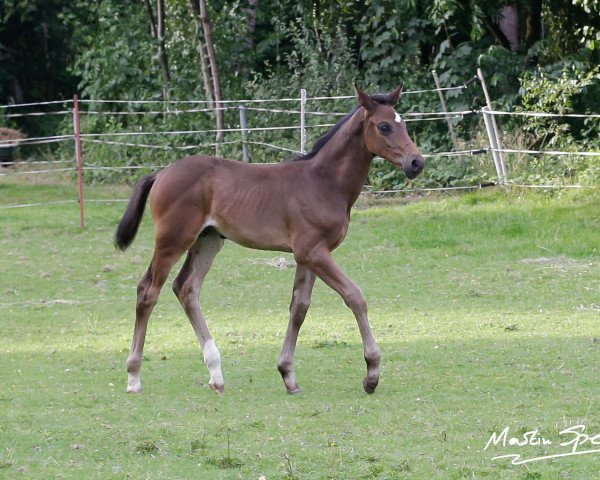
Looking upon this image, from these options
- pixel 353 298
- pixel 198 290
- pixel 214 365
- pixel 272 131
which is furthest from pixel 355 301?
pixel 272 131

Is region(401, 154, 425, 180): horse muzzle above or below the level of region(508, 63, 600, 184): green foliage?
above

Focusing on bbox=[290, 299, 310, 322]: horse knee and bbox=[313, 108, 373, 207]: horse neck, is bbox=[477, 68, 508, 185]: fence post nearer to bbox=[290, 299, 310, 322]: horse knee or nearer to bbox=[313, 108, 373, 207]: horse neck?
bbox=[313, 108, 373, 207]: horse neck

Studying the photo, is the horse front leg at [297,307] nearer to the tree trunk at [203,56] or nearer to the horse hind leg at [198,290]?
the horse hind leg at [198,290]

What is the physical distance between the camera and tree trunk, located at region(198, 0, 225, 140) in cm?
2033

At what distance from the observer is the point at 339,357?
9.30 m

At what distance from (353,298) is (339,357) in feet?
5.40

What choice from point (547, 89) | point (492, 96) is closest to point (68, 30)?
point (492, 96)

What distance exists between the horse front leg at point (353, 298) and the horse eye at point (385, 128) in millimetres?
A: 934

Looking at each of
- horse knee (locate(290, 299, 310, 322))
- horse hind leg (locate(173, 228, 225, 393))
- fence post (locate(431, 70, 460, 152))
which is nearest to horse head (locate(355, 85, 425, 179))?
horse knee (locate(290, 299, 310, 322))

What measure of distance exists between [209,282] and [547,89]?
6.79 m

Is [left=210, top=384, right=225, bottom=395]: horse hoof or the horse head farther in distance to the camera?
[left=210, top=384, right=225, bottom=395]: horse hoof

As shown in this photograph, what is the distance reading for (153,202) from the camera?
8391 millimetres

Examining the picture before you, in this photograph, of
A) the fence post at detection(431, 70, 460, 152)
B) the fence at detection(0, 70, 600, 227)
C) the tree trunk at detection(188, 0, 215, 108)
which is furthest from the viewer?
the tree trunk at detection(188, 0, 215, 108)

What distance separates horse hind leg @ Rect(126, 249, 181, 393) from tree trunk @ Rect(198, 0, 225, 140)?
1186 centimetres
